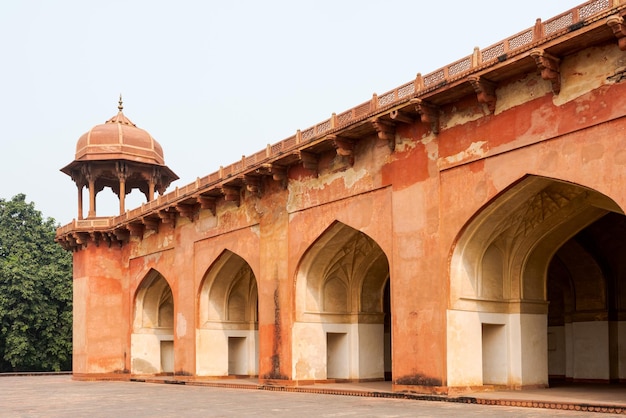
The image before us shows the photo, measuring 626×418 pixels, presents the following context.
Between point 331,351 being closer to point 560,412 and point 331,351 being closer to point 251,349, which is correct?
point 251,349

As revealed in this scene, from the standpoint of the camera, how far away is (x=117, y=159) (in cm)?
2308

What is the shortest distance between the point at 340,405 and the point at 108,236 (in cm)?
1356

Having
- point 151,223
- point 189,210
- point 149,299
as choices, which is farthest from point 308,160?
point 149,299

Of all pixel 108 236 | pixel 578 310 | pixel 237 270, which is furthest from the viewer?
pixel 108 236

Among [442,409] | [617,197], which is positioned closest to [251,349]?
[442,409]

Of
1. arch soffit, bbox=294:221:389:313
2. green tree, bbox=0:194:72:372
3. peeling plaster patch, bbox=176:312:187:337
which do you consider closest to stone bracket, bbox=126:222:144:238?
peeling plaster patch, bbox=176:312:187:337

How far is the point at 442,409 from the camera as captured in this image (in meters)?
9.83

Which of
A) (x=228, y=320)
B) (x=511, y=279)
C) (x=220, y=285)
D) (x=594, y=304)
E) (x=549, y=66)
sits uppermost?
(x=549, y=66)

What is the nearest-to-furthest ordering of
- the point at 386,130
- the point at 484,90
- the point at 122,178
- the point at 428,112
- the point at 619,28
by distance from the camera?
the point at 619,28, the point at 484,90, the point at 428,112, the point at 386,130, the point at 122,178

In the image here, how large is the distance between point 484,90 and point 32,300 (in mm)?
22053

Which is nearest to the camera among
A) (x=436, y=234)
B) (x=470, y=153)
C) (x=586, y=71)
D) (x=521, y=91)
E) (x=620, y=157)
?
(x=620, y=157)

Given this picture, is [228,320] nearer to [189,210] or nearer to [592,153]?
[189,210]

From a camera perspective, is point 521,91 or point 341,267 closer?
point 521,91

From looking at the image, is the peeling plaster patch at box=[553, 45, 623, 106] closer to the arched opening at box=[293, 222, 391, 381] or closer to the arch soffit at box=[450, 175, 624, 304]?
the arch soffit at box=[450, 175, 624, 304]
